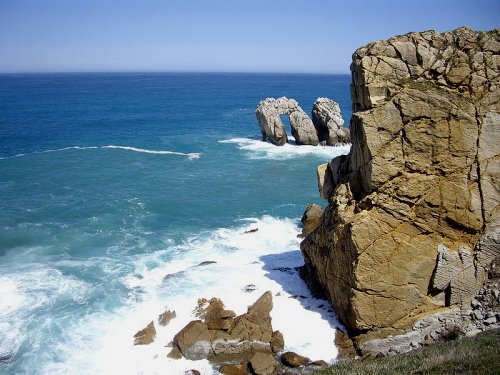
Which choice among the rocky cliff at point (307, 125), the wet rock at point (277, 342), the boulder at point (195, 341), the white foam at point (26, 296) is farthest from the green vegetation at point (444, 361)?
the rocky cliff at point (307, 125)

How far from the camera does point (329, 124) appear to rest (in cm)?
7600

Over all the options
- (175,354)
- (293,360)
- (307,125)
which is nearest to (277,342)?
(293,360)

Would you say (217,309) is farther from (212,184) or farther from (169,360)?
(212,184)

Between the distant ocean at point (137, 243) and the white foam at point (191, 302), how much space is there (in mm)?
86

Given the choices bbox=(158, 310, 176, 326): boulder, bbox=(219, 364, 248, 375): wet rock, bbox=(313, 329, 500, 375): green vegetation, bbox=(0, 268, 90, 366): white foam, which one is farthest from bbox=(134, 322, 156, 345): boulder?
bbox=(313, 329, 500, 375): green vegetation

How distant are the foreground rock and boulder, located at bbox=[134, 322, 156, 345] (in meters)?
1.49

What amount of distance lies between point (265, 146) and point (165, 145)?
18.4 meters

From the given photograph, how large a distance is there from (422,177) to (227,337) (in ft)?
43.1

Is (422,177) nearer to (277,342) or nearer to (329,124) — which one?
(277,342)

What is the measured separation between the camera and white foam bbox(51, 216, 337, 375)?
22297 mm

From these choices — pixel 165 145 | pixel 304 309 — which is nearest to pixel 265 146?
pixel 165 145

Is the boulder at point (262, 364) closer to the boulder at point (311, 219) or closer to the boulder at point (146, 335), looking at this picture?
the boulder at point (146, 335)

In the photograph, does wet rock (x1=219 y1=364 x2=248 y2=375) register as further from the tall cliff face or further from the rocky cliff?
the rocky cliff

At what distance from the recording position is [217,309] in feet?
81.1
